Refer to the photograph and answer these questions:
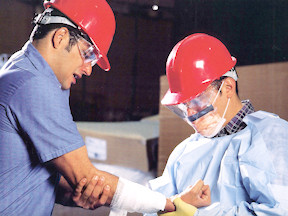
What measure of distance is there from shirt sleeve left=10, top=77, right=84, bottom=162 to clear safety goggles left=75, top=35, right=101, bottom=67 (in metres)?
0.28

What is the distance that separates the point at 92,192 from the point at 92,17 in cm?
81

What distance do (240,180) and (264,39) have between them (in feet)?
3.26

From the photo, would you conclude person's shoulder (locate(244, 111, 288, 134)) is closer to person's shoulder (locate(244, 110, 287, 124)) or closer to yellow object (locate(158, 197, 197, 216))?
person's shoulder (locate(244, 110, 287, 124))

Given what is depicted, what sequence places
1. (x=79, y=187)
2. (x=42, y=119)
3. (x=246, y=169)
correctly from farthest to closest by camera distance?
(x=246, y=169)
(x=79, y=187)
(x=42, y=119)

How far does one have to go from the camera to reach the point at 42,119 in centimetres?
128

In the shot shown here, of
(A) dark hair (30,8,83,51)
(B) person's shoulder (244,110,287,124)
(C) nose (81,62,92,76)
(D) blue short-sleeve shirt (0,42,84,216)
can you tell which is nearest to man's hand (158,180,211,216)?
(B) person's shoulder (244,110,287,124)

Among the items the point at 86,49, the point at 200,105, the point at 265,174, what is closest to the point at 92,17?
the point at 86,49

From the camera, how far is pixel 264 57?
212 cm

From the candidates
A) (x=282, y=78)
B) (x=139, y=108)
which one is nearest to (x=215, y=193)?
(x=282, y=78)

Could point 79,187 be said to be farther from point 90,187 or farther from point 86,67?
point 86,67

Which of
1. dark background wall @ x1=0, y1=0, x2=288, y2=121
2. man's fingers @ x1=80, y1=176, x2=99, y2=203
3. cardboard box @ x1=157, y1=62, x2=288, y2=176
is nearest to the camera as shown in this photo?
man's fingers @ x1=80, y1=176, x2=99, y2=203

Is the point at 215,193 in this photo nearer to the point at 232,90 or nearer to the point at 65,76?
the point at 232,90

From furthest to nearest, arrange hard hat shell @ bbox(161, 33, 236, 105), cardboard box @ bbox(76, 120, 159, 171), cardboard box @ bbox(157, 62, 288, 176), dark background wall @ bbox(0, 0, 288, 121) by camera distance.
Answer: cardboard box @ bbox(76, 120, 159, 171), dark background wall @ bbox(0, 0, 288, 121), cardboard box @ bbox(157, 62, 288, 176), hard hat shell @ bbox(161, 33, 236, 105)

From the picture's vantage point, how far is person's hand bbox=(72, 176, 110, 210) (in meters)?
1.40
